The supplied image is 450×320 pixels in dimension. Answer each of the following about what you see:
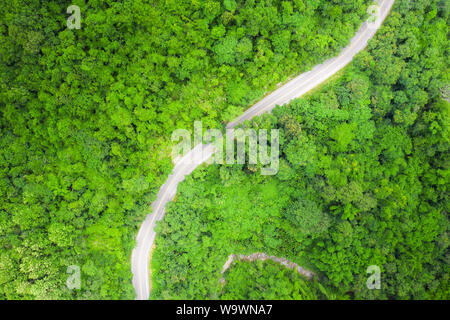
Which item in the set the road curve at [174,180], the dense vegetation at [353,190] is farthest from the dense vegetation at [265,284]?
→ the road curve at [174,180]

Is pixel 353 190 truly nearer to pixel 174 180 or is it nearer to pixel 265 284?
pixel 265 284

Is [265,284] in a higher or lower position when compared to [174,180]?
lower

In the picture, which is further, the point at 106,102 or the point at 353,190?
the point at 353,190

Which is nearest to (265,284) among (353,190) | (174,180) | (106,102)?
(353,190)

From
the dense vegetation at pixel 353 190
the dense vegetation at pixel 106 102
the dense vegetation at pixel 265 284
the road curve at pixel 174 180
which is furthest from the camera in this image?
the dense vegetation at pixel 265 284

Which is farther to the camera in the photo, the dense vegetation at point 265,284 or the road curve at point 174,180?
the dense vegetation at point 265,284

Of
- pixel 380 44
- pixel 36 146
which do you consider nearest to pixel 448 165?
pixel 380 44

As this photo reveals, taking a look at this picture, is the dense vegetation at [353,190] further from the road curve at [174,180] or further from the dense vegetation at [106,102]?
the dense vegetation at [106,102]
